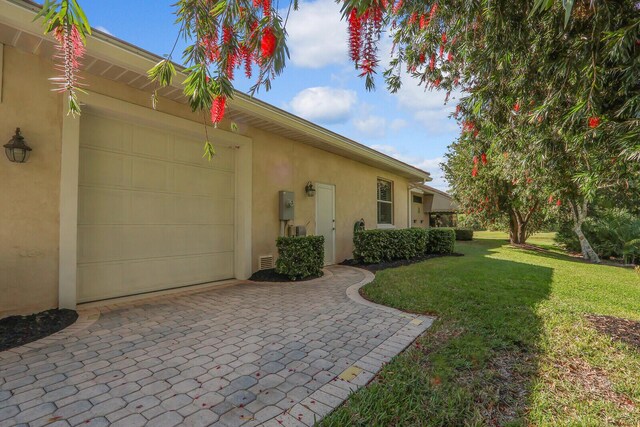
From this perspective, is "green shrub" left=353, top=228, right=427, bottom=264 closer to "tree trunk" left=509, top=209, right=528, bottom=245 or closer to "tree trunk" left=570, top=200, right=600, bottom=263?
"tree trunk" left=570, top=200, right=600, bottom=263

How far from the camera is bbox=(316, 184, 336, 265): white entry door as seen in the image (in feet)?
26.9

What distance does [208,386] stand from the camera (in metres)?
2.38

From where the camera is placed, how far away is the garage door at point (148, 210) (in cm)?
441

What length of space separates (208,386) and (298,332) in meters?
1.28

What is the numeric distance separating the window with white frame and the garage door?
630 centimetres

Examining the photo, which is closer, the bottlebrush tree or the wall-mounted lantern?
the wall-mounted lantern

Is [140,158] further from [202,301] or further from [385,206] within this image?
[385,206]

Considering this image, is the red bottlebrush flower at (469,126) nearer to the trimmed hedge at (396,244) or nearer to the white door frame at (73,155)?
the trimmed hedge at (396,244)

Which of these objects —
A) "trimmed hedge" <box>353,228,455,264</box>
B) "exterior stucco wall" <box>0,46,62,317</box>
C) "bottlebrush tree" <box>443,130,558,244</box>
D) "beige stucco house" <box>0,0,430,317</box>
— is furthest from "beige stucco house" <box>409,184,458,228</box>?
"exterior stucco wall" <box>0,46,62,317</box>

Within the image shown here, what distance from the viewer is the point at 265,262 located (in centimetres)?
665

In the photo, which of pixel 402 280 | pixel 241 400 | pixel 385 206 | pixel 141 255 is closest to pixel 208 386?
pixel 241 400

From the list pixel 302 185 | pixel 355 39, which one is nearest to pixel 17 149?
pixel 355 39

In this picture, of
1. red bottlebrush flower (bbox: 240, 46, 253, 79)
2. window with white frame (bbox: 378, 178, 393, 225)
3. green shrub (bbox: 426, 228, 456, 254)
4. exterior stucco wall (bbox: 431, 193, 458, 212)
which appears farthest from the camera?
exterior stucco wall (bbox: 431, 193, 458, 212)

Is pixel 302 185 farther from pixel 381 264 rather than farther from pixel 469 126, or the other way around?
pixel 469 126
